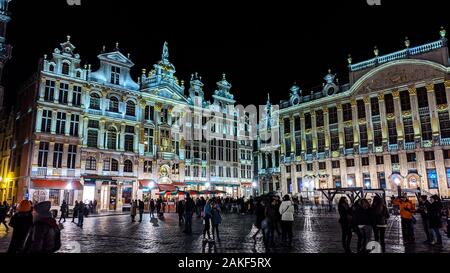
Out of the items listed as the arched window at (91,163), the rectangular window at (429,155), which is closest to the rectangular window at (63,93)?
the arched window at (91,163)

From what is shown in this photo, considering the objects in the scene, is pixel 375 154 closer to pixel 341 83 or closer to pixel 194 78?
pixel 341 83

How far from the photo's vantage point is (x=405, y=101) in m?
41.5

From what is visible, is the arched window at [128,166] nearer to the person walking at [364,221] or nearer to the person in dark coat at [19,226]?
the person in dark coat at [19,226]

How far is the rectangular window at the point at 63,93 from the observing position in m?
36.8

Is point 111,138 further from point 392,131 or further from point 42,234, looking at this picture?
point 42,234

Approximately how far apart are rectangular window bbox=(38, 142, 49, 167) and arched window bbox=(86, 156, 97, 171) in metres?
4.33

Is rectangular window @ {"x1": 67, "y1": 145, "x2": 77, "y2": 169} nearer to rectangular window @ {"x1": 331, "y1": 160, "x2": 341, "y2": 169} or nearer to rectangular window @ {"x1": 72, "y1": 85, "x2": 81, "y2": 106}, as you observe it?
rectangular window @ {"x1": 72, "y1": 85, "x2": 81, "y2": 106}

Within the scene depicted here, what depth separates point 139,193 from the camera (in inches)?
1610

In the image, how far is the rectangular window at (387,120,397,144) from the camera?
41906 millimetres

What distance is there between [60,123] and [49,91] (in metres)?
3.57

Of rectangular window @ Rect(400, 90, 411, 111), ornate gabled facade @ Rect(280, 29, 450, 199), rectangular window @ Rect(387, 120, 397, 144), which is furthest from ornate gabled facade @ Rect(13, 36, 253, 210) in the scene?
rectangular window @ Rect(400, 90, 411, 111)

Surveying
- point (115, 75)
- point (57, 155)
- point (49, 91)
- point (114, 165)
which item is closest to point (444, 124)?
point (114, 165)

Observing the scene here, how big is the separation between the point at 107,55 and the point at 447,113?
39708 mm
